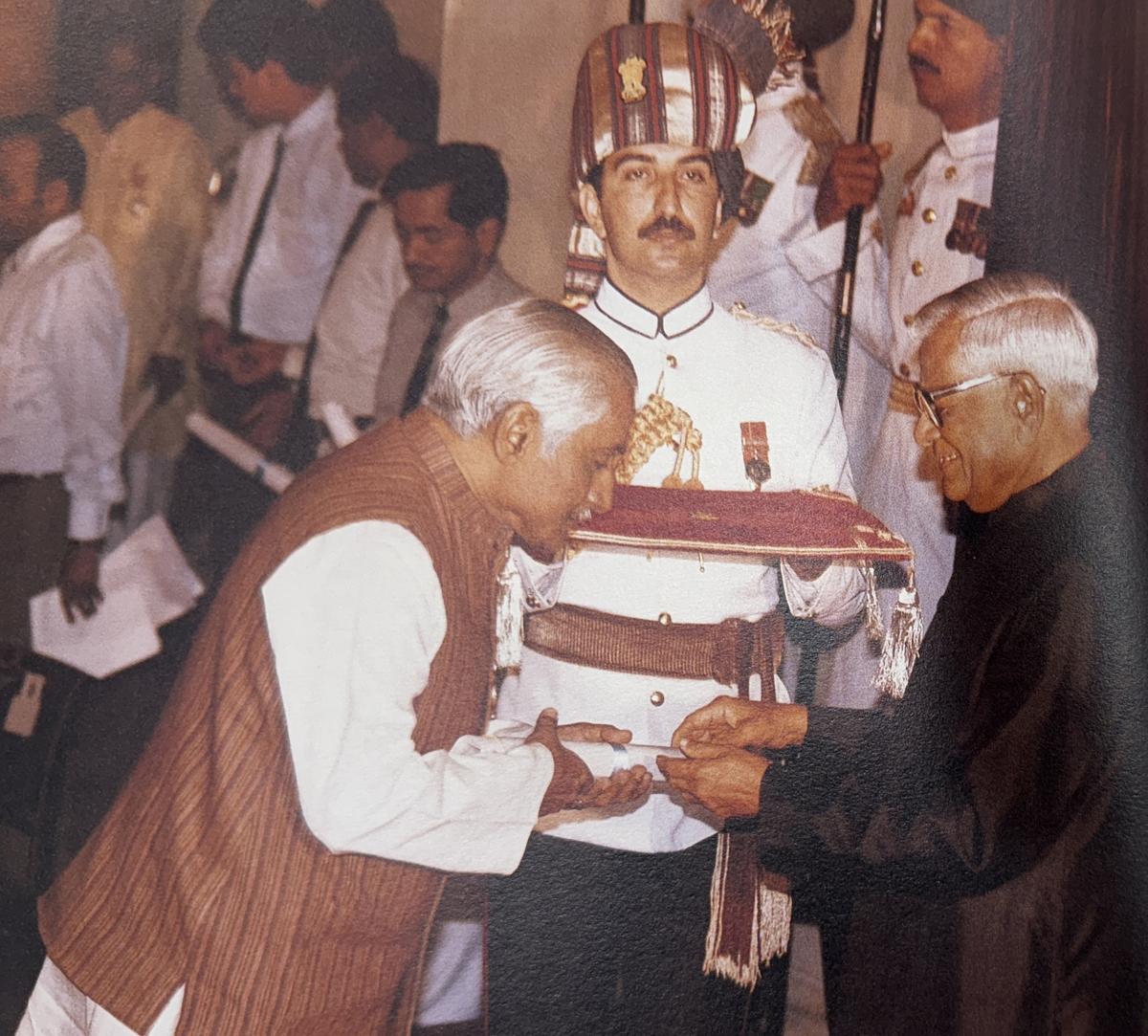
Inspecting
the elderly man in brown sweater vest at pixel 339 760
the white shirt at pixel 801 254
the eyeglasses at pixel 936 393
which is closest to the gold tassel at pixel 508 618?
the elderly man in brown sweater vest at pixel 339 760

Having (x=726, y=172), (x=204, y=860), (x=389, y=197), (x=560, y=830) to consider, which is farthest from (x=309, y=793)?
(x=726, y=172)

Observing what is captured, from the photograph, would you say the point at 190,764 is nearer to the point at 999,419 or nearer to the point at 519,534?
the point at 519,534

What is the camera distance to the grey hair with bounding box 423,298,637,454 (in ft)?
13.8

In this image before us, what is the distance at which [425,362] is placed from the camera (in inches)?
167

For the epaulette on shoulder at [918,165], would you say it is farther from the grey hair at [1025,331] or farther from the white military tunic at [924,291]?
the grey hair at [1025,331]

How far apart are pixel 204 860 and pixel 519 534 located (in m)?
1.17

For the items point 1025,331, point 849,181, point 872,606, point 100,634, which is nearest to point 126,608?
point 100,634

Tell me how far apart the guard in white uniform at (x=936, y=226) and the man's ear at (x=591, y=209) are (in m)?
0.81

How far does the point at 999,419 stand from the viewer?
4664mm

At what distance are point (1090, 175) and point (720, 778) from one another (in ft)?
6.76

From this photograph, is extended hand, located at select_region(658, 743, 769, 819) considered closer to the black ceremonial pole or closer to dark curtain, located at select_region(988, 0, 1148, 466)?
the black ceremonial pole

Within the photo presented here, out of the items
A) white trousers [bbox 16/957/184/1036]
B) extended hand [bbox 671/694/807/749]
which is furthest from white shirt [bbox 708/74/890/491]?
Answer: white trousers [bbox 16/957/184/1036]

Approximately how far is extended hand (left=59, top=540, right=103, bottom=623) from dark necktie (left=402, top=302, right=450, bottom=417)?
2.92 feet

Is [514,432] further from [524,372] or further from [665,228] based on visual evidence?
[665,228]
